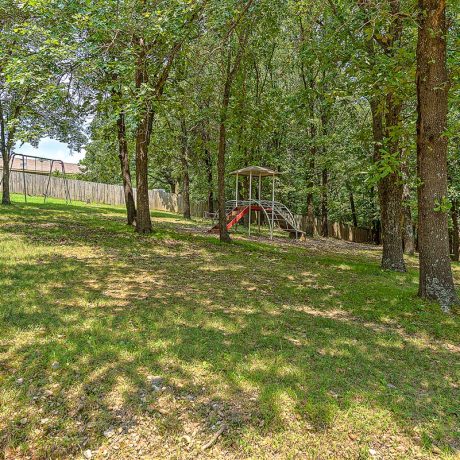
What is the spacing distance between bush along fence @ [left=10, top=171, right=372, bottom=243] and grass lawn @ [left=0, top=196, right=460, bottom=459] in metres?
16.7

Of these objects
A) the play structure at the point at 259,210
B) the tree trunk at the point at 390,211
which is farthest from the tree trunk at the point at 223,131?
the tree trunk at the point at 390,211

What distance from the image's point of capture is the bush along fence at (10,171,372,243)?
20.7 metres

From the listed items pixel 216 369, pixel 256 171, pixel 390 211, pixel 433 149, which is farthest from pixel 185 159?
pixel 216 369

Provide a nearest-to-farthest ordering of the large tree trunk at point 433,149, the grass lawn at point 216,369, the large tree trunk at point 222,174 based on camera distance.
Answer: the grass lawn at point 216,369
the large tree trunk at point 433,149
the large tree trunk at point 222,174

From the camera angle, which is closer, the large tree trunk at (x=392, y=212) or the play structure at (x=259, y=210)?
the large tree trunk at (x=392, y=212)

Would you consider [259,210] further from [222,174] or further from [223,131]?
[223,131]

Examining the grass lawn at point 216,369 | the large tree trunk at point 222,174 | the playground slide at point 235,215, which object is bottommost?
the grass lawn at point 216,369

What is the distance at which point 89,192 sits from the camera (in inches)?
953

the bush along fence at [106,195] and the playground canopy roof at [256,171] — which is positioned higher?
the playground canopy roof at [256,171]

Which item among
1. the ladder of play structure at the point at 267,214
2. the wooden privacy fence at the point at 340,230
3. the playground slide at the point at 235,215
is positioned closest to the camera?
the playground slide at the point at 235,215

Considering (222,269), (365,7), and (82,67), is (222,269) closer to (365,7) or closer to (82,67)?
(82,67)

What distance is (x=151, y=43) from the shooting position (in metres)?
6.43

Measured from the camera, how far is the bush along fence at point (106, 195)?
20688mm

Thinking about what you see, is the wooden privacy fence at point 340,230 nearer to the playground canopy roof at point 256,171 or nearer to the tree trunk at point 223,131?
the playground canopy roof at point 256,171
